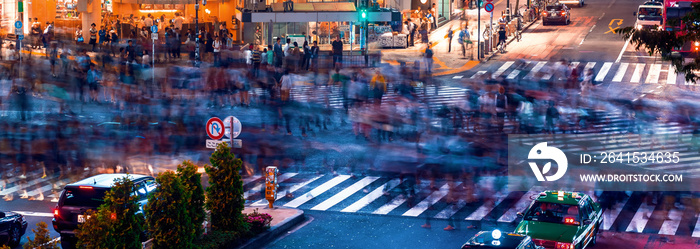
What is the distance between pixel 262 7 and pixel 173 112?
69.6 feet

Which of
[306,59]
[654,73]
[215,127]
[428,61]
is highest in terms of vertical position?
[306,59]

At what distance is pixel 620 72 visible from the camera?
45.7 metres

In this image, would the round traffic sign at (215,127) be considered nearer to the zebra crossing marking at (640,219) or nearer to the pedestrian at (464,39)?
the zebra crossing marking at (640,219)

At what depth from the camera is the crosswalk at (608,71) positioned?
143 ft

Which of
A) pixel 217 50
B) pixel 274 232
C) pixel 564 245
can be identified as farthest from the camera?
pixel 217 50

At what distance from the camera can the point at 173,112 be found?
31.8 metres

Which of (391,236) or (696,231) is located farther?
(696,231)

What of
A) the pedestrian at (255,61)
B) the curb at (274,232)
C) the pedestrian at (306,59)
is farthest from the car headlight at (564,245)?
the pedestrian at (306,59)

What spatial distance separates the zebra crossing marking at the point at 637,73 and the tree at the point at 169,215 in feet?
112

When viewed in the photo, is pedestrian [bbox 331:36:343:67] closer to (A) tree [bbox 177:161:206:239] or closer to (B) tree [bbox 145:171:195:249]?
(A) tree [bbox 177:161:206:239]

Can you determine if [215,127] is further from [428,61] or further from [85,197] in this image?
[428,61]

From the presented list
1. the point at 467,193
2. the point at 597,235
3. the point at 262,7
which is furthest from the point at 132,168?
the point at 262,7

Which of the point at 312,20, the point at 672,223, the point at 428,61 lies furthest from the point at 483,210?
the point at 312,20

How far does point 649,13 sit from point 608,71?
17.0m
